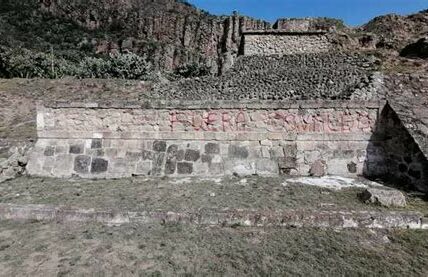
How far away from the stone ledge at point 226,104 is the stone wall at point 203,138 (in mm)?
19

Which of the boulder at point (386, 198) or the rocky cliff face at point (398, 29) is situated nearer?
the boulder at point (386, 198)

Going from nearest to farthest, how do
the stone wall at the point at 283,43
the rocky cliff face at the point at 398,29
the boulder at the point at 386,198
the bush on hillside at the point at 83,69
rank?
the boulder at the point at 386,198
the bush on hillside at the point at 83,69
the rocky cliff face at the point at 398,29
the stone wall at the point at 283,43

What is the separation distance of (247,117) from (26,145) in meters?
4.64

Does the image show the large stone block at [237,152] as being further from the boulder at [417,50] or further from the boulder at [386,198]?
the boulder at [417,50]

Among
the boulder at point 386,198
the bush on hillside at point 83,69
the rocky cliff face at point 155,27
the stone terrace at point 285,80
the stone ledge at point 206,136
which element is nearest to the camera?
the boulder at point 386,198

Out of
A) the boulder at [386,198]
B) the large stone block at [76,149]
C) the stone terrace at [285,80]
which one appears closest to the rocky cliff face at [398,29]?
the stone terrace at [285,80]

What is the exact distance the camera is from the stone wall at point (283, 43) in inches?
1087

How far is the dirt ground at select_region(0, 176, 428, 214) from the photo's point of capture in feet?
17.5

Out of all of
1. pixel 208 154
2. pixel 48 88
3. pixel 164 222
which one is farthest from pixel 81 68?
pixel 164 222

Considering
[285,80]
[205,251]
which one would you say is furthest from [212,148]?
[285,80]

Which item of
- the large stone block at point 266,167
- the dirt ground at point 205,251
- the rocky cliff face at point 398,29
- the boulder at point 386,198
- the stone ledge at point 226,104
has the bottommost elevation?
the dirt ground at point 205,251

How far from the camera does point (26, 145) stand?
8141 millimetres

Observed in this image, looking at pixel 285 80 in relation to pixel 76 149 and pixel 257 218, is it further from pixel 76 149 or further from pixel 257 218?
pixel 257 218

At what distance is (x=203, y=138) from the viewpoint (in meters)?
7.51
